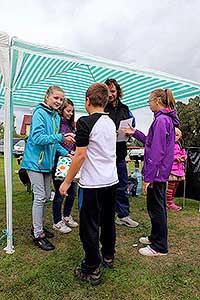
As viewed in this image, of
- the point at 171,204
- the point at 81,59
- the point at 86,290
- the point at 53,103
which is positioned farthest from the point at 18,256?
the point at 171,204

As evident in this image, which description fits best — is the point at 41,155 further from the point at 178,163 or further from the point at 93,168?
the point at 178,163

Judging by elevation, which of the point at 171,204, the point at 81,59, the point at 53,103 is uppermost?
the point at 81,59

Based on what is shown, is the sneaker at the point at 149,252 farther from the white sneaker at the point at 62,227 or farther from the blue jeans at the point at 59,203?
the blue jeans at the point at 59,203

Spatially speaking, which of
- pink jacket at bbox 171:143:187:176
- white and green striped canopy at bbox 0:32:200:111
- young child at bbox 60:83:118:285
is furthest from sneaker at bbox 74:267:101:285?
pink jacket at bbox 171:143:187:176

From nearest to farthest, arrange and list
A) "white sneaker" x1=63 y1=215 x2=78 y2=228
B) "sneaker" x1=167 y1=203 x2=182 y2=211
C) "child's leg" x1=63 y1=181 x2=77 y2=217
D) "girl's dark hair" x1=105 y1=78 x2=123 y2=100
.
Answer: "girl's dark hair" x1=105 y1=78 x2=123 y2=100
"child's leg" x1=63 y1=181 x2=77 y2=217
"white sneaker" x1=63 y1=215 x2=78 y2=228
"sneaker" x1=167 y1=203 x2=182 y2=211

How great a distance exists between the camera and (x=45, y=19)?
24.5 ft

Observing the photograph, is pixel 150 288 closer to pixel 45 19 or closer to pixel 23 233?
pixel 23 233

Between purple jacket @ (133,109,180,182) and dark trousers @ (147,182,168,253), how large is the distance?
132 mm

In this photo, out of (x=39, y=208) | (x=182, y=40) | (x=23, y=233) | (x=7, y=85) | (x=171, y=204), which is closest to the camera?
(x=7, y=85)

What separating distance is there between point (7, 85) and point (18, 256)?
68.4 inches

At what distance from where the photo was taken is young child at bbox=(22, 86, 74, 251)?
307 cm

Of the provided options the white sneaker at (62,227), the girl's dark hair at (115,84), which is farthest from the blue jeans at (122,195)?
the girl's dark hair at (115,84)

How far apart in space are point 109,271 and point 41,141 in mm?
1408

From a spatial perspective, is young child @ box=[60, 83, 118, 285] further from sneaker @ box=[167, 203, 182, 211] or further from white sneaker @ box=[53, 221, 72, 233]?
sneaker @ box=[167, 203, 182, 211]
